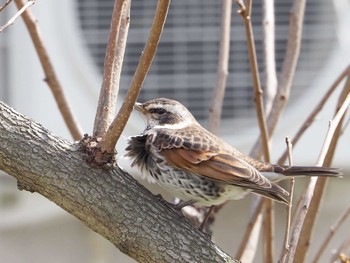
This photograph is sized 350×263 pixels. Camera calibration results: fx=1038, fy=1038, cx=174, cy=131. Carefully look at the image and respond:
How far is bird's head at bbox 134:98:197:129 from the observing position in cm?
407

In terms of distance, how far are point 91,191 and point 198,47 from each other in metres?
4.78

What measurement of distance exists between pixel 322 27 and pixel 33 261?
2860mm

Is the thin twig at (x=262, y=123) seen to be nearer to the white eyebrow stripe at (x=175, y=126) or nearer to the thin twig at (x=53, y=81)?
the white eyebrow stripe at (x=175, y=126)

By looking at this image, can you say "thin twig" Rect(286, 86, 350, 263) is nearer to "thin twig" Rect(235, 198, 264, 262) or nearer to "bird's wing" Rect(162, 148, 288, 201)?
"bird's wing" Rect(162, 148, 288, 201)

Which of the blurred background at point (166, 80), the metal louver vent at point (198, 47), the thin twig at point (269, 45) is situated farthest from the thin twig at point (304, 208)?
the metal louver vent at point (198, 47)

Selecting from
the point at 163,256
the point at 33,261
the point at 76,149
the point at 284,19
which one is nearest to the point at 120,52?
the point at 76,149

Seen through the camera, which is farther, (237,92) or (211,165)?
(237,92)

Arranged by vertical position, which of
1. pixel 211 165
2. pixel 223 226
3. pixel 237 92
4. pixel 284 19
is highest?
pixel 284 19

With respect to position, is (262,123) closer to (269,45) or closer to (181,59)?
(269,45)

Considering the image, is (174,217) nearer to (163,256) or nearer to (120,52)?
(163,256)

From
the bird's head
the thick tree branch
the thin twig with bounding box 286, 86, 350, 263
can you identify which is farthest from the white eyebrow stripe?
the thin twig with bounding box 286, 86, 350, 263

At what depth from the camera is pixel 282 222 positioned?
7922 millimetres

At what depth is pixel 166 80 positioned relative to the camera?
7.82 meters

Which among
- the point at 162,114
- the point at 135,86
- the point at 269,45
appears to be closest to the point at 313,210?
the point at 162,114
